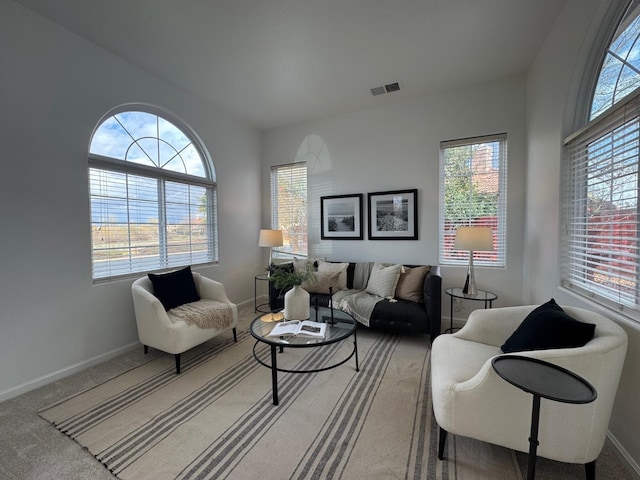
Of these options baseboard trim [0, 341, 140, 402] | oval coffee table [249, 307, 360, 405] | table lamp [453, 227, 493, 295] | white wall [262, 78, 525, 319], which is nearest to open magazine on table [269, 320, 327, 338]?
oval coffee table [249, 307, 360, 405]

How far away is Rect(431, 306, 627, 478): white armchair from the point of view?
1.24m

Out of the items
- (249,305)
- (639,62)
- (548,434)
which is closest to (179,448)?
(548,434)

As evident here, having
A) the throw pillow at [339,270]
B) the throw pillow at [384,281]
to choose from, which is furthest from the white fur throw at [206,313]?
the throw pillow at [384,281]

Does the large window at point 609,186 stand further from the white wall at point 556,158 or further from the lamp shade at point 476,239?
the lamp shade at point 476,239

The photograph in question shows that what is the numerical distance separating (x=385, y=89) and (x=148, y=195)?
305 cm

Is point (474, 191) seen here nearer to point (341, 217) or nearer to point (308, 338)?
point (341, 217)

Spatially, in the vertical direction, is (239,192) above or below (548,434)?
above

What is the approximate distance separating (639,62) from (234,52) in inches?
117

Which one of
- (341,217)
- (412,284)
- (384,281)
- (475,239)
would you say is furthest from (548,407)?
(341,217)

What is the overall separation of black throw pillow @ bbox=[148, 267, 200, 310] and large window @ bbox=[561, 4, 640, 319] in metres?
3.42

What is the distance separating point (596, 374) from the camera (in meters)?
1.23

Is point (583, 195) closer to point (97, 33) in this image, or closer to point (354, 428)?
point (354, 428)

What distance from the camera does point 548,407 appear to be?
1288mm

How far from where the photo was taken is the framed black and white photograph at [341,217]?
404cm
